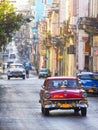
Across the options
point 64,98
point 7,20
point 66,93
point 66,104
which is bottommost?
point 66,104

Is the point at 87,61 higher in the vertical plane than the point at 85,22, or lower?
lower

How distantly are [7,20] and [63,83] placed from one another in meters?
29.5

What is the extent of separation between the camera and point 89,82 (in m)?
44.2

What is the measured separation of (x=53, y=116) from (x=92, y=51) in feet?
152

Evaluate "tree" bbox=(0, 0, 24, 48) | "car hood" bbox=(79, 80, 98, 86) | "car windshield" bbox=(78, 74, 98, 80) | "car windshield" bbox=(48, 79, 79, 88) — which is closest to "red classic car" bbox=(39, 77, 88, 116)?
"car windshield" bbox=(48, 79, 79, 88)

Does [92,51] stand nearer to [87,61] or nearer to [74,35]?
[87,61]

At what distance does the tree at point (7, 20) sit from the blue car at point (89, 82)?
489 inches

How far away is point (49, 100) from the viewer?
2741cm

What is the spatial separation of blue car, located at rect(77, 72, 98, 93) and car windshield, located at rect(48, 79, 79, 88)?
49.4ft

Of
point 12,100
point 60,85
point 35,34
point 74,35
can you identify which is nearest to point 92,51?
point 74,35

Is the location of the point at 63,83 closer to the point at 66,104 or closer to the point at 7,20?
the point at 66,104

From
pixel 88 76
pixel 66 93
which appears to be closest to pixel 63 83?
pixel 66 93

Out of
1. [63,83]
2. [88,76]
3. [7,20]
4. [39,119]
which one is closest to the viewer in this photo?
[39,119]

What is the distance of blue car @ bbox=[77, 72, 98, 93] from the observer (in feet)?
144
